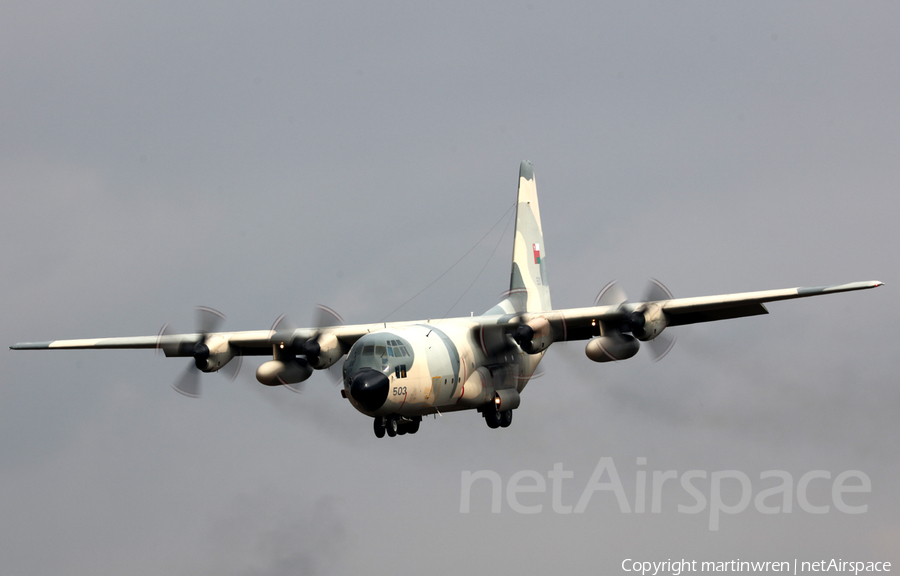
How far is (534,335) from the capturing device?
35.8m

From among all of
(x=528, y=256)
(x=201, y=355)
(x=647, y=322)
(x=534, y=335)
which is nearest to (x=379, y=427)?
(x=534, y=335)

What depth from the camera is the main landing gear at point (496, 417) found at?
3844cm

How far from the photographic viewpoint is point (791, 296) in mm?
34281

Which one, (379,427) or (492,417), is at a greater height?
(492,417)

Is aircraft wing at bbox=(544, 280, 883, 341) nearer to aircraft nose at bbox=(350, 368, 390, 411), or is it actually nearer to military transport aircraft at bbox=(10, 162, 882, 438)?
military transport aircraft at bbox=(10, 162, 882, 438)

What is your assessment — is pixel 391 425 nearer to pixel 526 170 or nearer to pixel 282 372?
pixel 282 372

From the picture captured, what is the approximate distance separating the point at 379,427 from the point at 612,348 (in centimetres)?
770

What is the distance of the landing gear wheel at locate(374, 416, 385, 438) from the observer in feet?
116

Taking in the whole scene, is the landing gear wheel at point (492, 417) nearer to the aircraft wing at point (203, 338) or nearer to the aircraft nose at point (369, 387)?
the aircraft wing at point (203, 338)

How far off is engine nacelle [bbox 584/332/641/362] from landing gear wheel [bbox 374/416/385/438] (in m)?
6.76

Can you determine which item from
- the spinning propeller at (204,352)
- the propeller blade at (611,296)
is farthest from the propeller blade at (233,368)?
the propeller blade at (611,296)

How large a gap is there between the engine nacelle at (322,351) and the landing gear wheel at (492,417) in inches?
217

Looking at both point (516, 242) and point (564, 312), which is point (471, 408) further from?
point (516, 242)

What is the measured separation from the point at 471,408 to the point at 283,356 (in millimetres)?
6638
